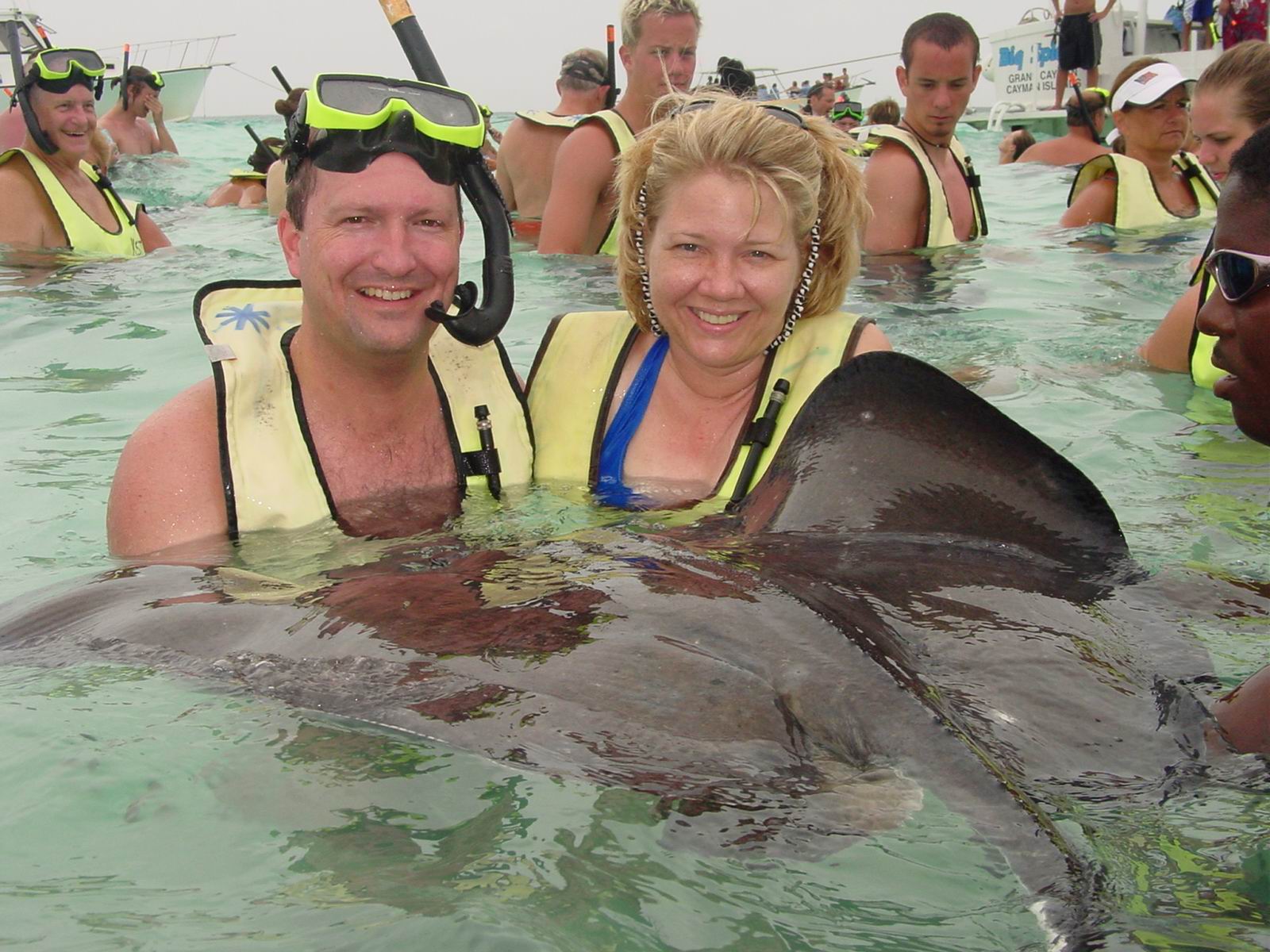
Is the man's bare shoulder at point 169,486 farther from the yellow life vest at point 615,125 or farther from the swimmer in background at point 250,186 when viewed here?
the swimmer in background at point 250,186

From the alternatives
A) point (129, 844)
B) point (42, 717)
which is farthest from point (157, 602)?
point (129, 844)

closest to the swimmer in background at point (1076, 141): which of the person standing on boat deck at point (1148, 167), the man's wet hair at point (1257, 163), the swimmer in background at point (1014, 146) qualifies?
the swimmer in background at point (1014, 146)

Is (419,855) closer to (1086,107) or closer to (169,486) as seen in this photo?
(169,486)

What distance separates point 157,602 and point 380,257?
1417 millimetres

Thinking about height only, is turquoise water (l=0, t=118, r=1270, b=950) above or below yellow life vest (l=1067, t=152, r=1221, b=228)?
below

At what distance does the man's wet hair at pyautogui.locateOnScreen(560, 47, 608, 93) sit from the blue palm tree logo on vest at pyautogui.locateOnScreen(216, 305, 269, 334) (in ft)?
24.4

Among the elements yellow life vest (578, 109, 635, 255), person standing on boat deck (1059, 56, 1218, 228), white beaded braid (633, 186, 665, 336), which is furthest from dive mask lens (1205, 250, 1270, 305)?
person standing on boat deck (1059, 56, 1218, 228)

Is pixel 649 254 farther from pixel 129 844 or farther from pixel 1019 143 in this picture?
pixel 1019 143

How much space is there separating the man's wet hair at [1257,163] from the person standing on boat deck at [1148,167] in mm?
6904

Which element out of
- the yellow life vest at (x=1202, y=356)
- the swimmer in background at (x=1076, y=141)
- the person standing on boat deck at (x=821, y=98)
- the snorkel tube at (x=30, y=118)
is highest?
the person standing on boat deck at (x=821, y=98)

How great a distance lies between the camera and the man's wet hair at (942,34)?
795 cm

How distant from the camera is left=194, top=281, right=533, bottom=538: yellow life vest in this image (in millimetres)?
3898

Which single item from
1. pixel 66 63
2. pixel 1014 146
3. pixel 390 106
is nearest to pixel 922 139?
pixel 390 106

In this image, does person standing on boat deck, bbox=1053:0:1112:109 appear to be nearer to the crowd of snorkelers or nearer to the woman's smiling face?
the crowd of snorkelers
